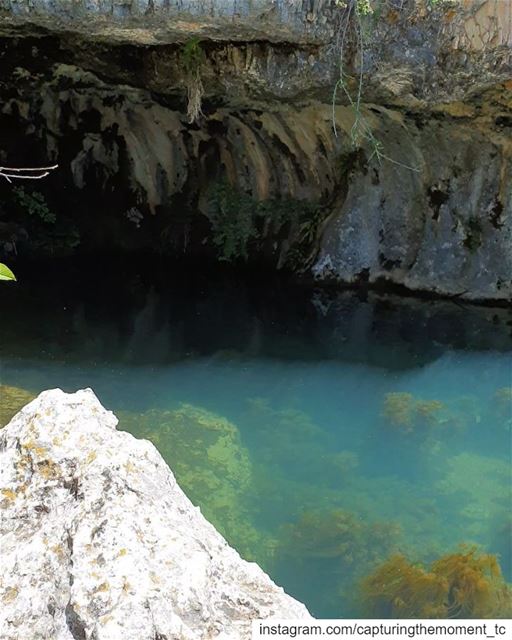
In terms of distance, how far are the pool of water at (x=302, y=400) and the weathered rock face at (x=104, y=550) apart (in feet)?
7.26

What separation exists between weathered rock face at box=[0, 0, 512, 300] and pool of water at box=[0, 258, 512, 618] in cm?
62

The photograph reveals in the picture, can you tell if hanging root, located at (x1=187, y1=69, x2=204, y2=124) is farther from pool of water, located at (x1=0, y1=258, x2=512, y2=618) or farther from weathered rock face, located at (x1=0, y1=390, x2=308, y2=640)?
weathered rock face, located at (x1=0, y1=390, x2=308, y2=640)

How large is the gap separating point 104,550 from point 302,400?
160 inches

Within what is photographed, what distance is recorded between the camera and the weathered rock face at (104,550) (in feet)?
4.80

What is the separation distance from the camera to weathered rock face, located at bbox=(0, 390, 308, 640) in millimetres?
1463

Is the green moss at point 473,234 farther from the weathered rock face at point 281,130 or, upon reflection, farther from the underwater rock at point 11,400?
the underwater rock at point 11,400

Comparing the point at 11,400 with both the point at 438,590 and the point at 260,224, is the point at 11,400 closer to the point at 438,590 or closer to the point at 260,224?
the point at 438,590

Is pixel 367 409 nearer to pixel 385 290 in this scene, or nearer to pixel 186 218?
pixel 385 290

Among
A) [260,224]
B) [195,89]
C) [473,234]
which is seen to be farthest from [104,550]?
[260,224]

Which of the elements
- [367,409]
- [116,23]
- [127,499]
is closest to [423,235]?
[367,409]

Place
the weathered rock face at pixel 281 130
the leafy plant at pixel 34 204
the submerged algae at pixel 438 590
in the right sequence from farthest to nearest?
the leafy plant at pixel 34 204 < the weathered rock face at pixel 281 130 < the submerged algae at pixel 438 590

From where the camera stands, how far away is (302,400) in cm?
557

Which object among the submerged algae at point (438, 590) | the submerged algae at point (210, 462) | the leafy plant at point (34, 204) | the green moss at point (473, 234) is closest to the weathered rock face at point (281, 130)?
the green moss at point (473, 234)

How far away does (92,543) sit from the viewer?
1.58 meters
